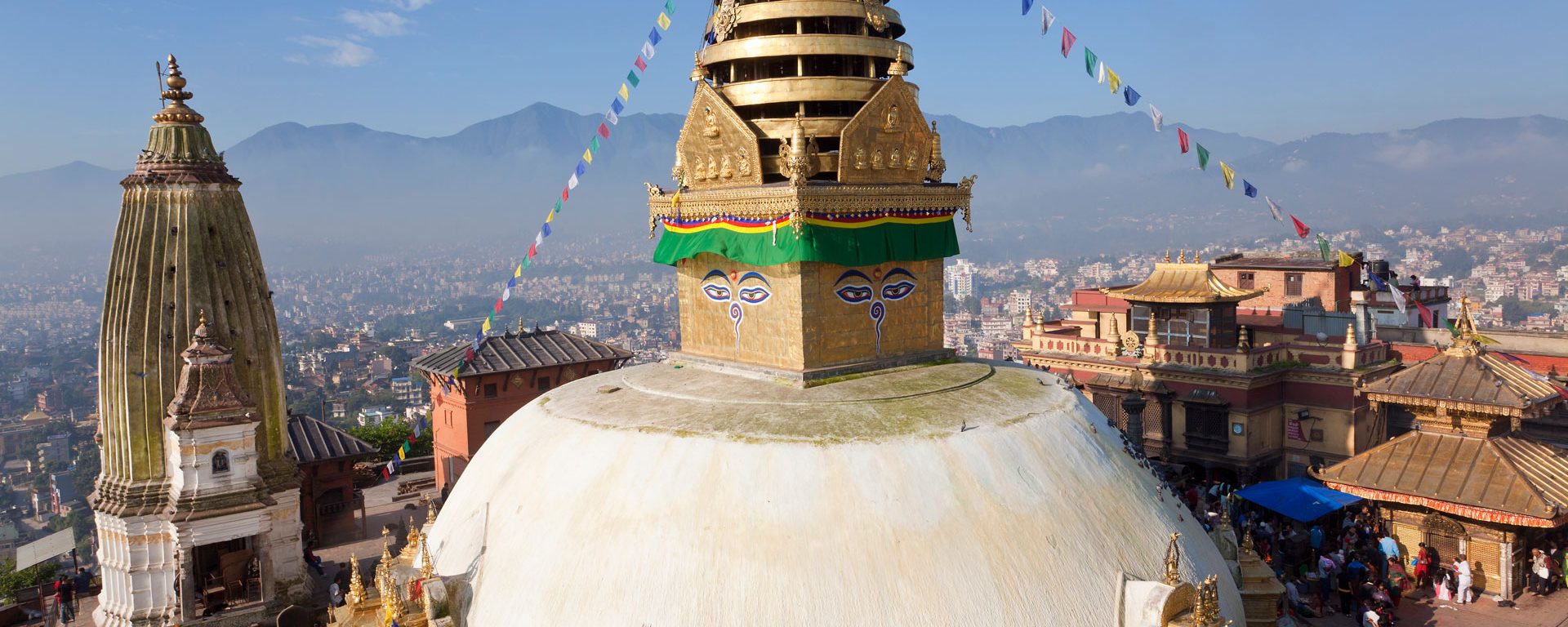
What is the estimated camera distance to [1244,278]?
30.1m

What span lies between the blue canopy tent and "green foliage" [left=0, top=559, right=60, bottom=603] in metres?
21.7

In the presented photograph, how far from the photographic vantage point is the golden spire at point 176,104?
1509cm

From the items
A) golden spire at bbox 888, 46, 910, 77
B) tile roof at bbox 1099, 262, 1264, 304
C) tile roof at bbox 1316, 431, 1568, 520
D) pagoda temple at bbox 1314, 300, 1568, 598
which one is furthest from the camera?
tile roof at bbox 1099, 262, 1264, 304

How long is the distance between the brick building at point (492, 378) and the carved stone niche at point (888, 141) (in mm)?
11142

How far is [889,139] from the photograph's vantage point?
40.8ft

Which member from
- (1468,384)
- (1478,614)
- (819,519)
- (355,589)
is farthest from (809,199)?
(1478,614)

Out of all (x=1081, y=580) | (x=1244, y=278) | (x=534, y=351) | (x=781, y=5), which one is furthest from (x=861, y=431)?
(x=1244, y=278)

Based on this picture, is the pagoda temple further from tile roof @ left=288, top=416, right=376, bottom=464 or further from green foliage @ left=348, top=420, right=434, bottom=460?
green foliage @ left=348, top=420, right=434, bottom=460

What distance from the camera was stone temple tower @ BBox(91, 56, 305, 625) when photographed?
559 inches

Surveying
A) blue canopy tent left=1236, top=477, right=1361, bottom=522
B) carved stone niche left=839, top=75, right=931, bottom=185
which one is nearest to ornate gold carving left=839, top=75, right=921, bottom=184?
carved stone niche left=839, top=75, right=931, bottom=185

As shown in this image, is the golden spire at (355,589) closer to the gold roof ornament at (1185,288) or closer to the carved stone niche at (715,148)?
the carved stone niche at (715,148)

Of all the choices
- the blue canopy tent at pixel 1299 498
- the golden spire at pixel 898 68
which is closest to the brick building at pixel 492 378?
the golden spire at pixel 898 68

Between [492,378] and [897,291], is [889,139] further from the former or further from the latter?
[492,378]

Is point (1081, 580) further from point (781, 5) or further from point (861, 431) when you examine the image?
point (781, 5)
